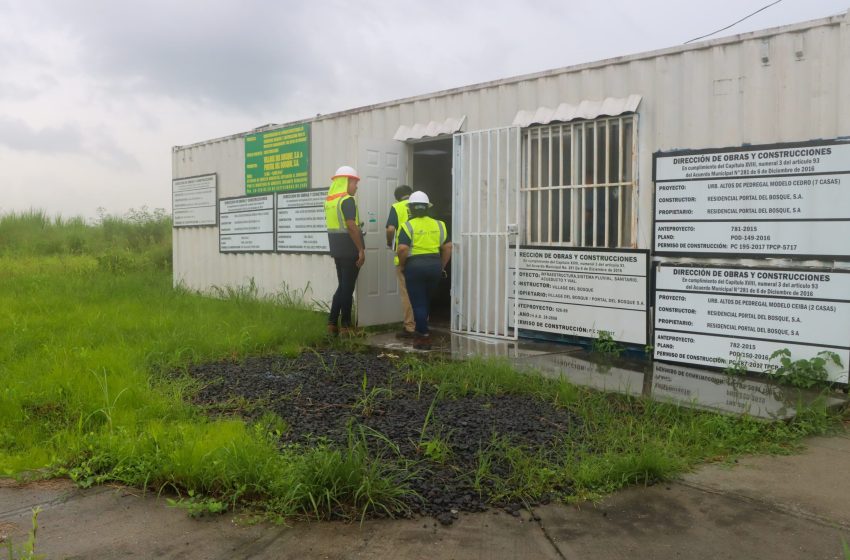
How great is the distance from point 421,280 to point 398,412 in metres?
2.90

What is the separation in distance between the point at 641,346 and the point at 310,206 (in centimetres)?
517

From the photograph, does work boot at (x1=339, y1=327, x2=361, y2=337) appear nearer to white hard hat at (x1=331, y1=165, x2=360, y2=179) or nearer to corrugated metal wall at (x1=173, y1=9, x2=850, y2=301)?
corrugated metal wall at (x1=173, y1=9, x2=850, y2=301)

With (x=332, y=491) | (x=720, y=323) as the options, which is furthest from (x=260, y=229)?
(x=332, y=491)

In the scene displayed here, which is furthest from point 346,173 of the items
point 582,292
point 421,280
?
point 582,292

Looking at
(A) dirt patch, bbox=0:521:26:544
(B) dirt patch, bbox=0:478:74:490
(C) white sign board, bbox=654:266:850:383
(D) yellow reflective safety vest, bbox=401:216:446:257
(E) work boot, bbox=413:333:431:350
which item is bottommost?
(A) dirt patch, bbox=0:521:26:544

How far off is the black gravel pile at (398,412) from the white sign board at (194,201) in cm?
594

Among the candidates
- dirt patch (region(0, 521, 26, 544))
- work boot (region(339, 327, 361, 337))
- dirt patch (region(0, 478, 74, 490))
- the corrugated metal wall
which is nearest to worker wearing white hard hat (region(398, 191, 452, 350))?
work boot (region(339, 327, 361, 337))

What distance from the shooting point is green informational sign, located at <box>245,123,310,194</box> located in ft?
33.4

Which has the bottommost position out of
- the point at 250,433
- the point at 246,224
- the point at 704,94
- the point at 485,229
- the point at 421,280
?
the point at 250,433

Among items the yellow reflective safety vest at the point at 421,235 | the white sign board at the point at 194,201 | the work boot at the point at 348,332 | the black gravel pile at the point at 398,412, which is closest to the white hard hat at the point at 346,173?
the yellow reflective safety vest at the point at 421,235

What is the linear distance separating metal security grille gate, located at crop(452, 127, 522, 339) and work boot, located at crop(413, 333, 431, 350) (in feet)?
2.28

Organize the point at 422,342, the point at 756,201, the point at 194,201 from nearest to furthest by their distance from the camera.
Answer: the point at 756,201 < the point at 422,342 < the point at 194,201

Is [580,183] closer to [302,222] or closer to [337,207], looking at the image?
[337,207]

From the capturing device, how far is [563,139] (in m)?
7.27
